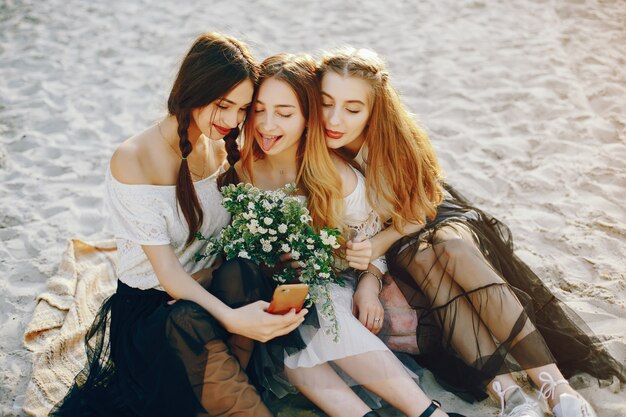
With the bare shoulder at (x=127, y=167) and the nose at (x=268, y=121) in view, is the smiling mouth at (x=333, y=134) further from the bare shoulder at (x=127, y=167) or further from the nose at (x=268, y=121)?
the bare shoulder at (x=127, y=167)

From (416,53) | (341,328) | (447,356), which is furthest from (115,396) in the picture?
(416,53)

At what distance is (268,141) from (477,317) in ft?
4.60

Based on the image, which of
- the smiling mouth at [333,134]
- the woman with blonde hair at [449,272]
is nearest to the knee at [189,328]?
the woman with blonde hair at [449,272]

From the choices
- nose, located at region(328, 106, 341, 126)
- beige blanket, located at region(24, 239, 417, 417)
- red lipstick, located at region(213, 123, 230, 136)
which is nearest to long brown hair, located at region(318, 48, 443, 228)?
nose, located at region(328, 106, 341, 126)

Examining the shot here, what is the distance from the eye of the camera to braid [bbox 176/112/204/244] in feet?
9.73

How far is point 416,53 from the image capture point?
22.7 feet

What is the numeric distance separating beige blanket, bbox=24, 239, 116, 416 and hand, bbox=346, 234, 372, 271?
1.65m

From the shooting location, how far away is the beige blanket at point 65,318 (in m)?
3.22

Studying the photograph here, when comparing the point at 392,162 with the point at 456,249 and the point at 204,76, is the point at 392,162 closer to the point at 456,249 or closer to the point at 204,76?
the point at 456,249

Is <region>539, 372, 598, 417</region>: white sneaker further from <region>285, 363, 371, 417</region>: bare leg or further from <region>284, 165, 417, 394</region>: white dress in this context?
<region>285, 363, 371, 417</region>: bare leg

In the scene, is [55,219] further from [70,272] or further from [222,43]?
[222,43]

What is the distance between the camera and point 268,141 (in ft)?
10.4

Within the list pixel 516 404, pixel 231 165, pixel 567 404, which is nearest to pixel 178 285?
pixel 231 165

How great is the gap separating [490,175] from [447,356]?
2.27 metres
